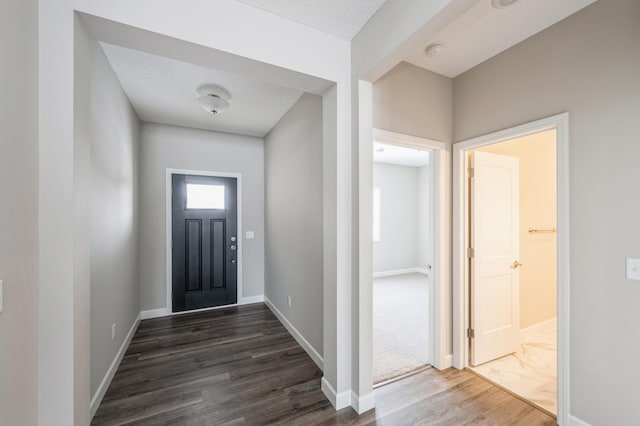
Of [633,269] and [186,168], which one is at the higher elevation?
[186,168]

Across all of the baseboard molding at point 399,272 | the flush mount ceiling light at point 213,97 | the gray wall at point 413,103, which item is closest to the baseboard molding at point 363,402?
the gray wall at point 413,103

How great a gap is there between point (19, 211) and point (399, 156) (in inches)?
232

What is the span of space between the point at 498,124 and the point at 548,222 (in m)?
1.86

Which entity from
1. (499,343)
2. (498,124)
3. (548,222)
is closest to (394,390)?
(499,343)

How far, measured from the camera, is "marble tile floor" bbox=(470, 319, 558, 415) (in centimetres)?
207

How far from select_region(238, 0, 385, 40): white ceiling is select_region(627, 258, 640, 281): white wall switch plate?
2.18 meters

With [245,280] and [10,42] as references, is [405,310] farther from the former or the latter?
[10,42]

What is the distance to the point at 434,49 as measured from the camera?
82.1 inches

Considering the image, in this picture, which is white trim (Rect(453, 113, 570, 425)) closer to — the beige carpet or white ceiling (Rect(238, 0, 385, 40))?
the beige carpet

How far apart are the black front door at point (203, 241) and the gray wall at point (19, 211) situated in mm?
2750

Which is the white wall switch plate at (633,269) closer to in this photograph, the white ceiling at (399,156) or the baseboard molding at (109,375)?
the baseboard molding at (109,375)

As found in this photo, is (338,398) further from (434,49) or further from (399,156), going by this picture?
(399,156)

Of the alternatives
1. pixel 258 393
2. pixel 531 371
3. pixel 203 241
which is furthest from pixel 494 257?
pixel 203 241

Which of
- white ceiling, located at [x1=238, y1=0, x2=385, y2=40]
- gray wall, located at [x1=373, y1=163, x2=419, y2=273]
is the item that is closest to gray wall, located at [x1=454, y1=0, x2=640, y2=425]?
white ceiling, located at [x1=238, y1=0, x2=385, y2=40]
